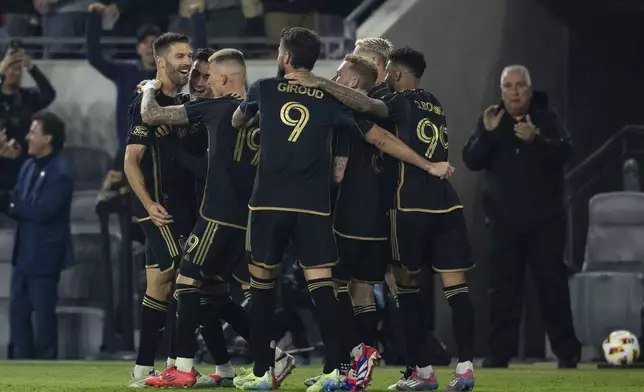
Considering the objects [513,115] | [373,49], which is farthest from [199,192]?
[513,115]

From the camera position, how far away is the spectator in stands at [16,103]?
16.0 metres

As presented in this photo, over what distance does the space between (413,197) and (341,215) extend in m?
0.46

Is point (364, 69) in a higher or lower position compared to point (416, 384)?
higher

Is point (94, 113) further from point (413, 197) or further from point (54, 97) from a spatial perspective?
point (413, 197)

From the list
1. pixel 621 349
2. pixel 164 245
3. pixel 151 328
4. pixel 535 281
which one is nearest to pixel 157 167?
pixel 164 245

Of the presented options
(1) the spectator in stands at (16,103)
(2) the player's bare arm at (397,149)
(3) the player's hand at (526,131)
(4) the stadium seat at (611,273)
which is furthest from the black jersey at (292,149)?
(1) the spectator in stands at (16,103)

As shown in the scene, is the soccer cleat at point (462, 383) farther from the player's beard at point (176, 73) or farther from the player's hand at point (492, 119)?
the player's hand at point (492, 119)

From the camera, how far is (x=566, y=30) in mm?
16547

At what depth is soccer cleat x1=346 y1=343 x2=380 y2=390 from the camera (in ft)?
32.8

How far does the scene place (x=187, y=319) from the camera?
10.1 m

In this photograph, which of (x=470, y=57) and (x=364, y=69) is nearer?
(x=364, y=69)

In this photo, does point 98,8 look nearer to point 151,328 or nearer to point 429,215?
point 151,328

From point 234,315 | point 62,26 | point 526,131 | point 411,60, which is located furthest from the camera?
point 62,26

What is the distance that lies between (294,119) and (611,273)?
19.3 feet
